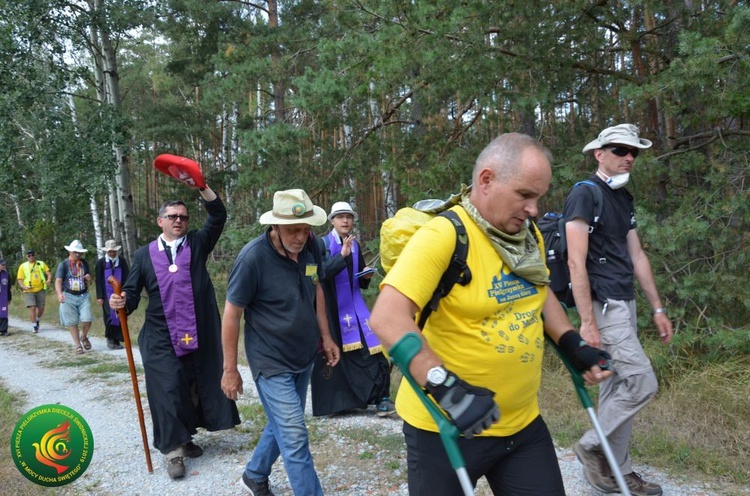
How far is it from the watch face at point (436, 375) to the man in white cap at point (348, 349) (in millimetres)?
4040

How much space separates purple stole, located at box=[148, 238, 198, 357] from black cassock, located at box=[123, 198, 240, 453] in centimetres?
5

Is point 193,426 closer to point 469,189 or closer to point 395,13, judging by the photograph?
point 469,189

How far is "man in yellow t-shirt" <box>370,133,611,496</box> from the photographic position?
2.05 metres

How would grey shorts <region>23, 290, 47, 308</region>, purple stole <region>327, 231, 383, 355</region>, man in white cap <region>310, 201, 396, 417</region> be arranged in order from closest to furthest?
1. man in white cap <region>310, 201, 396, 417</region>
2. purple stole <region>327, 231, 383, 355</region>
3. grey shorts <region>23, 290, 47, 308</region>

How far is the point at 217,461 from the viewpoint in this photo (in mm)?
5078

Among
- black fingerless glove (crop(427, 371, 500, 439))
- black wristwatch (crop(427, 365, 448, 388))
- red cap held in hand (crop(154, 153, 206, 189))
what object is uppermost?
red cap held in hand (crop(154, 153, 206, 189))

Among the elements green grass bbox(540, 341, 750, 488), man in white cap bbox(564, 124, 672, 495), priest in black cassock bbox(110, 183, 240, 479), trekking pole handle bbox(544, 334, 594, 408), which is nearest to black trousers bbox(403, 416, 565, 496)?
trekking pole handle bbox(544, 334, 594, 408)

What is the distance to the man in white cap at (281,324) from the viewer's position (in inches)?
143

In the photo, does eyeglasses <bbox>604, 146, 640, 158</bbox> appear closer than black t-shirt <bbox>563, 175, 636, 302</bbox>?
No

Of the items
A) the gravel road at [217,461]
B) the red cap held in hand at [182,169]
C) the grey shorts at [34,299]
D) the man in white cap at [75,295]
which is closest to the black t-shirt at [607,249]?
the gravel road at [217,461]

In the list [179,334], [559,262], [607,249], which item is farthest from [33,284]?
[607,249]

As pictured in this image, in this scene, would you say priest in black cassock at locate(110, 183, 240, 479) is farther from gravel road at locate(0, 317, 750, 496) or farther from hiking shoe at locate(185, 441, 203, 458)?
gravel road at locate(0, 317, 750, 496)

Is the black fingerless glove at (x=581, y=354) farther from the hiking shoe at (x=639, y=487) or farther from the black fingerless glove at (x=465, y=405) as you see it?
the hiking shoe at (x=639, y=487)

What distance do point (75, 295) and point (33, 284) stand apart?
398 centimetres
